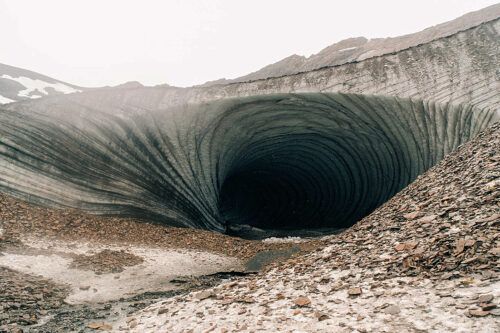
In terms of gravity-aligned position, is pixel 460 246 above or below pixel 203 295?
above

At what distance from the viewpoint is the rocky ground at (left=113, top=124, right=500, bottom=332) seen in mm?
3971

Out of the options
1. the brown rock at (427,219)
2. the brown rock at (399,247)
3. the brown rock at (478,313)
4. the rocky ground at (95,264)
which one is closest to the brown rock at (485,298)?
the brown rock at (478,313)

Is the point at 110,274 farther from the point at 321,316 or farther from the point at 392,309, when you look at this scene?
the point at 392,309

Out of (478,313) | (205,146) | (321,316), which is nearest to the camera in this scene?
(478,313)

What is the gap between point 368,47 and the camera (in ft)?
94.8

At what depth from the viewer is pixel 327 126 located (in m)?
15.8

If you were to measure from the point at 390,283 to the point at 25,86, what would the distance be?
5863 cm

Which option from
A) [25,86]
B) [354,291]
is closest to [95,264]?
[354,291]

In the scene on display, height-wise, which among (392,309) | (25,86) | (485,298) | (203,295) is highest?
(25,86)

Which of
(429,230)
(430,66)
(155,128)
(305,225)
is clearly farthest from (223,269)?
(305,225)

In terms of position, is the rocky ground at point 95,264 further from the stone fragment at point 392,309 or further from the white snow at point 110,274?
the stone fragment at point 392,309

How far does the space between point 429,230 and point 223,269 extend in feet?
16.7

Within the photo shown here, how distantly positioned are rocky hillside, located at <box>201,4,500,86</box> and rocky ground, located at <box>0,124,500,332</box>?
16.7 metres

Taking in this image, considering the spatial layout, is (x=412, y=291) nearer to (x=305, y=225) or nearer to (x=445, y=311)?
(x=445, y=311)
